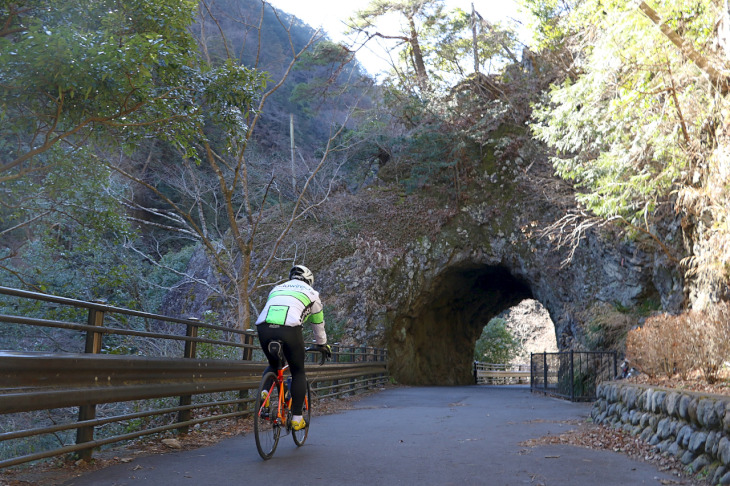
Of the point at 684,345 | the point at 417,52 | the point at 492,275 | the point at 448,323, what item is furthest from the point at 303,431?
the point at 417,52

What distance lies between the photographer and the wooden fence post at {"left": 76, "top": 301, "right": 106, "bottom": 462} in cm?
460

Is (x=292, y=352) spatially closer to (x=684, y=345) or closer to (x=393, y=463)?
(x=393, y=463)

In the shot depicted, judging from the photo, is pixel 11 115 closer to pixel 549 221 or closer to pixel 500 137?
pixel 549 221

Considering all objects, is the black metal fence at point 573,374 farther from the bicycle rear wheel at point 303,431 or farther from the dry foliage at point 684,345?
the bicycle rear wheel at point 303,431

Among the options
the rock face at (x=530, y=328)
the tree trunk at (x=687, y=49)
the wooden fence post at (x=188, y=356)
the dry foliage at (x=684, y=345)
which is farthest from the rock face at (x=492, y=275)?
the rock face at (x=530, y=328)

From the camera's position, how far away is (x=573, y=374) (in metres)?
15.2

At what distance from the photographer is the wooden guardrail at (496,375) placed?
121ft

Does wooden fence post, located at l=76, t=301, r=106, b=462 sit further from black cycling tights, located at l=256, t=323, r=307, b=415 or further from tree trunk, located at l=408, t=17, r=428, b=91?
tree trunk, located at l=408, t=17, r=428, b=91

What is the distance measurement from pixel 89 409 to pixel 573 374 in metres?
13.1

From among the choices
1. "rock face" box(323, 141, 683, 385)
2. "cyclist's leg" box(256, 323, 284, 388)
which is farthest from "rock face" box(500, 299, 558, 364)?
"cyclist's leg" box(256, 323, 284, 388)

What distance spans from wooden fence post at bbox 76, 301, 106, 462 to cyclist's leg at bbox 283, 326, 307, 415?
1567 mm

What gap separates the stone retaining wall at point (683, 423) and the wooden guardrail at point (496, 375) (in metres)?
28.2

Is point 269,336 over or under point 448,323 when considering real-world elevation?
under

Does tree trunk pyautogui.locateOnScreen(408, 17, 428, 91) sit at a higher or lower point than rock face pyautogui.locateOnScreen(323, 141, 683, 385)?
higher
